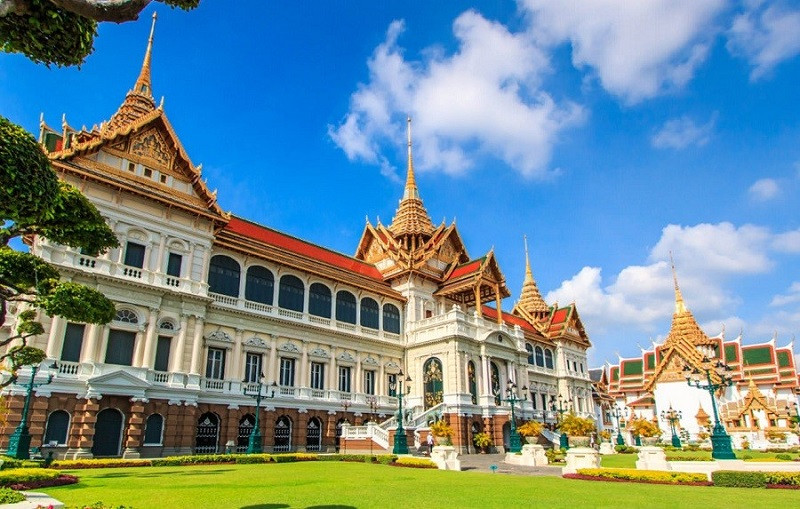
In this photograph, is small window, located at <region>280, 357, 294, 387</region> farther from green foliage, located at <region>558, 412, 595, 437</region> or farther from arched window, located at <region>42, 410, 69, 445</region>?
green foliage, located at <region>558, 412, 595, 437</region>

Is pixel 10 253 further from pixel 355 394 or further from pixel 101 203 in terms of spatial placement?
pixel 355 394

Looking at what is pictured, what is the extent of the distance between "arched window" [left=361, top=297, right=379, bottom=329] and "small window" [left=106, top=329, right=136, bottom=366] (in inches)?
595

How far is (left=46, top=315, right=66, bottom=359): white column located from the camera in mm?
20719

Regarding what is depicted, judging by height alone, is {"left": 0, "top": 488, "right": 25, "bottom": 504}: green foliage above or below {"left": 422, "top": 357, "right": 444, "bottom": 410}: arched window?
below

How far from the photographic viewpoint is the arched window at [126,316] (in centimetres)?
2311

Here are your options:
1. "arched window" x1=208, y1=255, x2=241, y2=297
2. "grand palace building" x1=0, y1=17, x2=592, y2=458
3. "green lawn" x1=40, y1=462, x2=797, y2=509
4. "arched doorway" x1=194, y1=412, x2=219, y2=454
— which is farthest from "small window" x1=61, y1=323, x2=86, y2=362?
"green lawn" x1=40, y1=462, x2=797, y2=509

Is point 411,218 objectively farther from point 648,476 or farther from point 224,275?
point 648,476

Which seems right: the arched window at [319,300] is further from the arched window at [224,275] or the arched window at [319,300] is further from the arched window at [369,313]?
the arched window at [224,275]

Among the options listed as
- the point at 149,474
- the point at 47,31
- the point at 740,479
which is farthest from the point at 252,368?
the point at 47,31

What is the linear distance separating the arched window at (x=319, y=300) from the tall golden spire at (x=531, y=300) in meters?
32.3

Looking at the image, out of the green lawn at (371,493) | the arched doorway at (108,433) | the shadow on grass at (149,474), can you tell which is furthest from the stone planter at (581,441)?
the arched doorway at (108,433)

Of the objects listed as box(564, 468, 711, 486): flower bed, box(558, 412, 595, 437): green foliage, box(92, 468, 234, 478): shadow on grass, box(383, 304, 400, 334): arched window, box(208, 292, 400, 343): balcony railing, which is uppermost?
box(383, 304, 400, 334): arched window

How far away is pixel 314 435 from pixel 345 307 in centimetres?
837

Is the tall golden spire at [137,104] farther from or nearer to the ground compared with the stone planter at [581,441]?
farther from the ground
